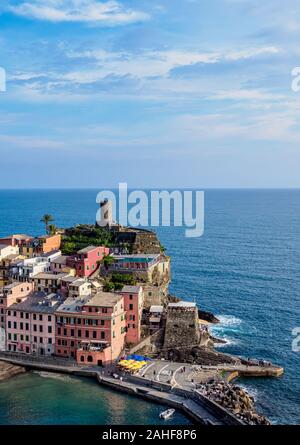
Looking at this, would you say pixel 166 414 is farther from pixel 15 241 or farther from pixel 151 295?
pixel 15 241

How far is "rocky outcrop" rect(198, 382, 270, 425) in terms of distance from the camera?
5662cm

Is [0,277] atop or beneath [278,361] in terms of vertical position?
atop

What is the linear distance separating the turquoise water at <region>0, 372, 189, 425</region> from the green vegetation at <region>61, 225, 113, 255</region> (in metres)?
39.9

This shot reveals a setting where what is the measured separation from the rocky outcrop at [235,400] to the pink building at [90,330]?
1506cm

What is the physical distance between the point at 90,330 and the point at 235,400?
897 inches

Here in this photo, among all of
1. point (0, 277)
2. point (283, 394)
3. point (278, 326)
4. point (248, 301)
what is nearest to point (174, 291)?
point (248, 301)

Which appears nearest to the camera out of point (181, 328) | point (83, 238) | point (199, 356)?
point (199, 356)

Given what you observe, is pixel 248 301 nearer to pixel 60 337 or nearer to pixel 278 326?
pixel 278 326

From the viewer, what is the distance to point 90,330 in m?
73.1

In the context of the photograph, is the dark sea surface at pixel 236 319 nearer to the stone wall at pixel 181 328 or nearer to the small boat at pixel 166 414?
the small boat at pixel 166 414

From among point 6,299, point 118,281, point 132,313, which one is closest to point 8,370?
point 6,299

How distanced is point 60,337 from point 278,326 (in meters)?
38.4

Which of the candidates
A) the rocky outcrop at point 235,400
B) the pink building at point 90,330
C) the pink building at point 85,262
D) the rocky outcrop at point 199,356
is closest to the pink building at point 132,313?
the pink building at point 90,330

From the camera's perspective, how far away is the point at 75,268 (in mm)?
90062
